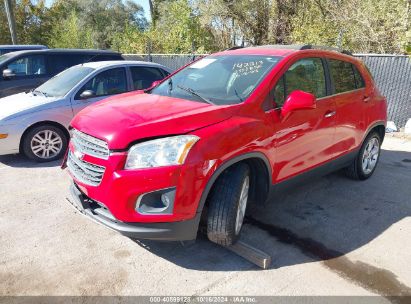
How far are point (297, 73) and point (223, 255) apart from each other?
195cm

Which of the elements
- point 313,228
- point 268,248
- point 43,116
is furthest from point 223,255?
point 43,116

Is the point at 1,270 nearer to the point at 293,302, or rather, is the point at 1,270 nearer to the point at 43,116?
the point at 293,302

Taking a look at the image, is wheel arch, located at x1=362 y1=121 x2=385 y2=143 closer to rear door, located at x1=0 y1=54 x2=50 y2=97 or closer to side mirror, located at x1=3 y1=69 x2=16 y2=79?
rear door, located at x1=0 y1=54 x2=50 y2=97

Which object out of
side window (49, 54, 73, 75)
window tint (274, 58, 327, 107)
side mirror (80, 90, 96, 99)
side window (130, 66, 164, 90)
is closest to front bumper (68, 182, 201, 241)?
window tint (274, 58, 327, 107)

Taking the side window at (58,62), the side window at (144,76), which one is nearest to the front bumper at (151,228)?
the side window at (144,76)

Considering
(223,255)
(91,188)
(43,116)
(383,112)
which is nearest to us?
(91,188)

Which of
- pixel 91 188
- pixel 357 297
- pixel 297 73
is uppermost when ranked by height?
pixel 297 73

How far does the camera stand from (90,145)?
2.94 meters

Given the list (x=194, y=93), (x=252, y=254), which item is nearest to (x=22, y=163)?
(x=194, y=93)

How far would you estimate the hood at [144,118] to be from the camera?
107 inches

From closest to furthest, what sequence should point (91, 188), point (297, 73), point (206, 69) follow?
point (91, 188) < point (297, 73) < point (206, 69)

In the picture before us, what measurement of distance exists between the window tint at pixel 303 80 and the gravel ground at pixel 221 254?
4.37ft

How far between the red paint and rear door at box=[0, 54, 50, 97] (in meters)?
4.59

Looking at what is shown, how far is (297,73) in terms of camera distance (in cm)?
367
